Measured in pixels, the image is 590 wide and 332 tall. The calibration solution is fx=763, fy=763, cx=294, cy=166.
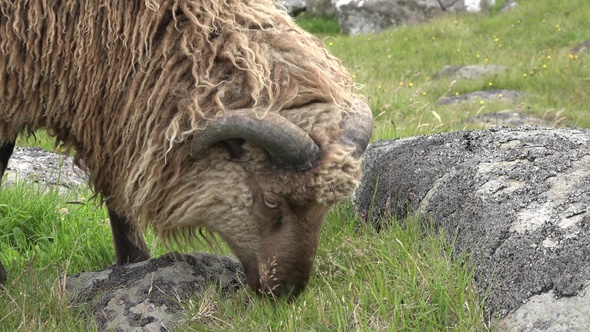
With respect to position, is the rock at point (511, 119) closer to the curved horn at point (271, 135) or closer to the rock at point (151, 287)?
the rock at point (151, 287)

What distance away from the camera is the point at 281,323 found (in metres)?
3.65

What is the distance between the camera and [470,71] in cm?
1256

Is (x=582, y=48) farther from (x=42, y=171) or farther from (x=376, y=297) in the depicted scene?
(x=376, y=297)

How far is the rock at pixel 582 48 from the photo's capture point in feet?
42.5

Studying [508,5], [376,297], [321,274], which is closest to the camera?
[376,297]

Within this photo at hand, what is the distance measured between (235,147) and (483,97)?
797cm

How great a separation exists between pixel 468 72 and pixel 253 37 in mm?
8983

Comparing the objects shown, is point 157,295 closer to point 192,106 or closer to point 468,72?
point 192,106

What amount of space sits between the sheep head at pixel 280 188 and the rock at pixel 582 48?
32.6 ft

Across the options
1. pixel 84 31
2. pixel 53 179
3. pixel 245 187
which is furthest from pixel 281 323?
pixel 53 179

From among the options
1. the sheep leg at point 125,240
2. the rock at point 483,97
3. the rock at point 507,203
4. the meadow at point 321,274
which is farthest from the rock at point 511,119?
the sheep leg at point 125,240

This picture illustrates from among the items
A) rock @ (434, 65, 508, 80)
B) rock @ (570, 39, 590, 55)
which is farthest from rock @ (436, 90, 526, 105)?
rock @ (570, 39, 590, 55)

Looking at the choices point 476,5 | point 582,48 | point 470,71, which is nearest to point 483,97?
point 470,71

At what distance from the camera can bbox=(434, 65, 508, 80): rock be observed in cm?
1230
